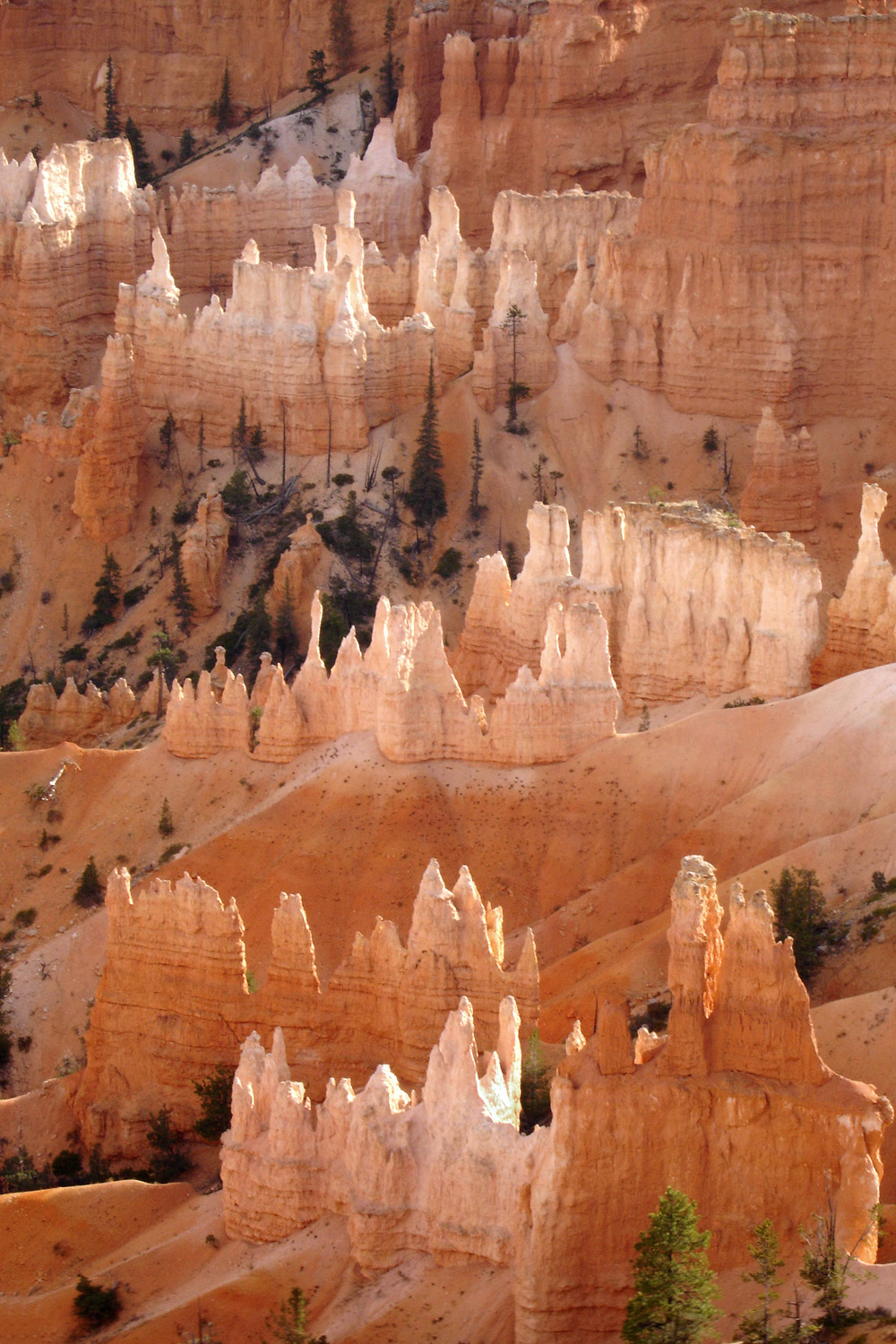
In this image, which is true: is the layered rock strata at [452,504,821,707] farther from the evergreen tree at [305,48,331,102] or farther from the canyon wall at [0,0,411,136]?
the canyon wall at [0,0,411,136]

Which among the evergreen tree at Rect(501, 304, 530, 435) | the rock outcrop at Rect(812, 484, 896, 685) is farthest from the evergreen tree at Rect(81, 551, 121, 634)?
the rock outcrop at Rect(812, 484, 896, 685)

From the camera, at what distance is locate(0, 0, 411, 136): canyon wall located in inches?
4360

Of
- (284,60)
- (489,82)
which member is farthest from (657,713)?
(284,60)

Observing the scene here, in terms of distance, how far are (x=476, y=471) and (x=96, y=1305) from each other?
46.7 metres

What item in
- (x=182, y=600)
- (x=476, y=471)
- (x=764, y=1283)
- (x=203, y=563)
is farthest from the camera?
(x=476, y=471)

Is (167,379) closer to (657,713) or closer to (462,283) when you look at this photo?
(462,283)

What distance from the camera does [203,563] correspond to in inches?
3314

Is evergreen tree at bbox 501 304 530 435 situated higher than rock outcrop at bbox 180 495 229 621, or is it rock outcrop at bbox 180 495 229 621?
evergreen tree at bbox 501 304 530 435

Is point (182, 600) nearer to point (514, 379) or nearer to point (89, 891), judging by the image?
point (514, 379)

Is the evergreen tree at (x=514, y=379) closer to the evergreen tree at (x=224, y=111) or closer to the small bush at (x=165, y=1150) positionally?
the evergreen tree at (x=224, y=111)

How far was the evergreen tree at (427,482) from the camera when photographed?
8594 cm

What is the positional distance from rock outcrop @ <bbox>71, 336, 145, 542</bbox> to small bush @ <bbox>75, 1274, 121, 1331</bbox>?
47.2 metres

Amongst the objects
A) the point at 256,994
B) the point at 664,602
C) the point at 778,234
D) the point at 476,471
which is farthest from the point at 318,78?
the point at 256,994

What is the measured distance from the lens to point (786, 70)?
83812 mm
